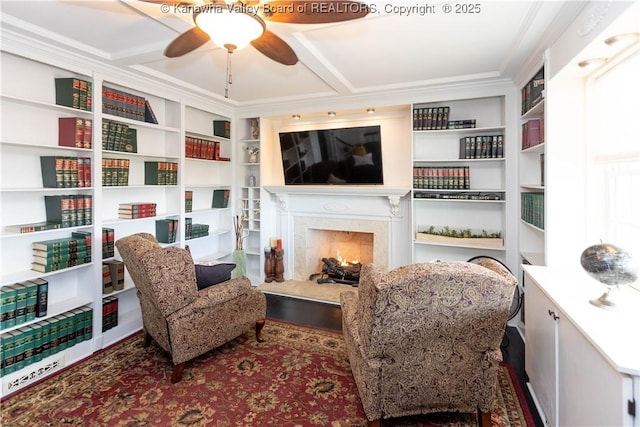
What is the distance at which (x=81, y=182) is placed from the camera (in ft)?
9.20

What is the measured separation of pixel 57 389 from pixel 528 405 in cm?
321

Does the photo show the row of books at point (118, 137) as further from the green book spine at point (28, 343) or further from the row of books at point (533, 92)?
the row of books at point (533, 92)

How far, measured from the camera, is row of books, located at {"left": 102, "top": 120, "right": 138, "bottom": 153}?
118 inches

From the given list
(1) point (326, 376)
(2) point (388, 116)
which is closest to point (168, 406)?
(1) point (326, 376)

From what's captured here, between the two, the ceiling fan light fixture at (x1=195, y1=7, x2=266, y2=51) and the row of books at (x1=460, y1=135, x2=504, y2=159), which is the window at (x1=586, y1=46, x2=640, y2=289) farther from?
the ceiling fan light fixture at (x1=195, y1=7, x2=266, y2=51)

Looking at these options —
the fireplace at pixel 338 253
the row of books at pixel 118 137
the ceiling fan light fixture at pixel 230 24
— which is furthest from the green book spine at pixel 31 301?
the fireplace at pixel 338 253

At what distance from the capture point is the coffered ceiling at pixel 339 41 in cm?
206

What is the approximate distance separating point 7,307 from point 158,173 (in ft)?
5.61

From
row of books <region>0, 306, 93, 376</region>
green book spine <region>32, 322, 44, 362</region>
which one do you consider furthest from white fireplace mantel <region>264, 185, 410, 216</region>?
green book spine <region>32, 322, 44, 362</region>

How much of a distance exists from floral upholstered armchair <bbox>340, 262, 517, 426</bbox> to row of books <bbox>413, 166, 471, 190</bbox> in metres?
1.99

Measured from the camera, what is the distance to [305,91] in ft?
12.6

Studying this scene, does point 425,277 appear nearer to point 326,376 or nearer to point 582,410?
point 582,410

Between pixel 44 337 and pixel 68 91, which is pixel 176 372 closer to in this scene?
pixel 44 337

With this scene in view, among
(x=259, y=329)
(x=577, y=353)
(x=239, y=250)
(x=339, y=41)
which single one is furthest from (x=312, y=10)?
(x=239, y=250)
